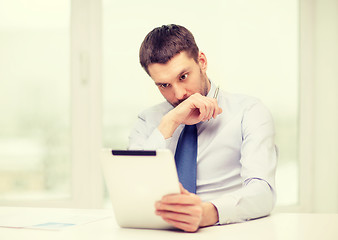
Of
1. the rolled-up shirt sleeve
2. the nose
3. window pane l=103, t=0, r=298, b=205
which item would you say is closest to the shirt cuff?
the rolled-up shirt sleeve

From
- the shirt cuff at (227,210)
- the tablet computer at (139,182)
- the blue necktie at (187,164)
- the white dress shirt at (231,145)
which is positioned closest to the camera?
the tablet computer at (139,182)

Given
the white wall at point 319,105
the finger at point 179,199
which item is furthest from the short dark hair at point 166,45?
the white wall at point 319,105

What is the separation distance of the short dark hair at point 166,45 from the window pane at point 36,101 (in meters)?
1.38

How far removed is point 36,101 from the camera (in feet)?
10.1

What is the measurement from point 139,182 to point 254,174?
508mm

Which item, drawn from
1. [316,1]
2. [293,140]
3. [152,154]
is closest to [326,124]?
[293,140]

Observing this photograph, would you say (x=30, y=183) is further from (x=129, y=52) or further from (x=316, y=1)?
(x=316, y=1)

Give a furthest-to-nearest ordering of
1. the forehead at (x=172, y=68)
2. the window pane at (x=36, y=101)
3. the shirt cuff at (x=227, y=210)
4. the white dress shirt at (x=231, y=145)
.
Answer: the window pane at (x=36, y=101), the forehead at (x=172, y=68), the white dress shirt at (x=231, y=145), the shirt cuff at (x=227, y=210)

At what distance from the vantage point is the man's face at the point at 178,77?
1740 millimetres

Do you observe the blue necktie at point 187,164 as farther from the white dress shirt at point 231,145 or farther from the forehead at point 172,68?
the forehead at point 172,68

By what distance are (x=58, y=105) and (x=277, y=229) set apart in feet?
7.28

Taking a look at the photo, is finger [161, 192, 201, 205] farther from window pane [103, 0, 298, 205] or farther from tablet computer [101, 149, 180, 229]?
window pane [103, 0, 298, 205]

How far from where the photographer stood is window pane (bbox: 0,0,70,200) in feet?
10.1

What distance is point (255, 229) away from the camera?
116cm
